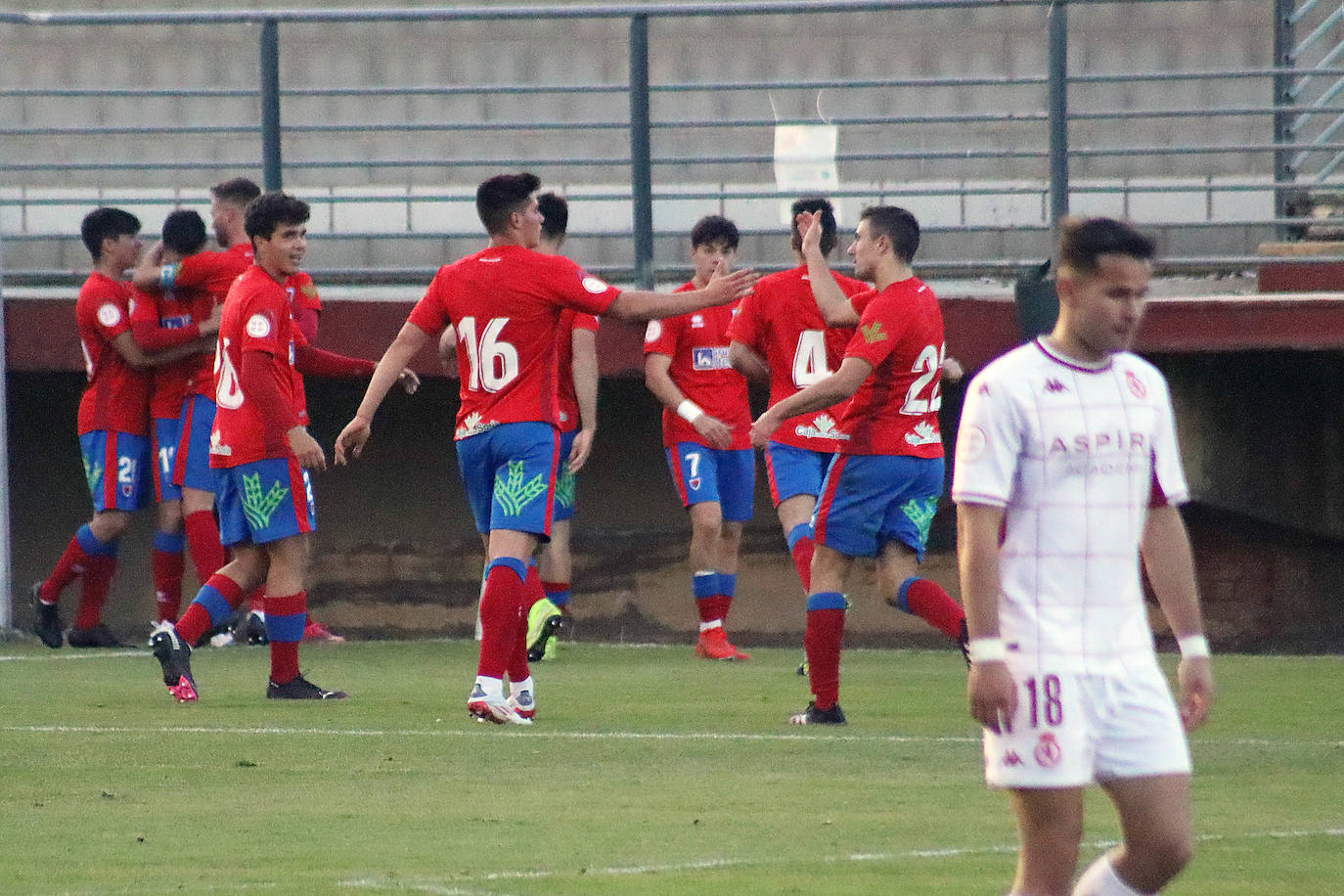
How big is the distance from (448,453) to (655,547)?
1547 millimetres

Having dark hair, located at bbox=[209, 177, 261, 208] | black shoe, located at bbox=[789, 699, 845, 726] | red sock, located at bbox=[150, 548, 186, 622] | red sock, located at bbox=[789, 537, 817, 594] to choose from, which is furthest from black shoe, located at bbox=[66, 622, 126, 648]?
black shoe, located at bbox=[789, 699, 845, 726]

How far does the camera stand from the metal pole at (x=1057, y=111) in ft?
43.9

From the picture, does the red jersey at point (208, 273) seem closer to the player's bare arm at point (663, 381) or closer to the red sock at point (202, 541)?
the red sock at point (202, 541)

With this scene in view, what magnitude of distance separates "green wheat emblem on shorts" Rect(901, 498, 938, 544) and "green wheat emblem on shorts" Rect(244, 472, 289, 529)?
2.81 metres

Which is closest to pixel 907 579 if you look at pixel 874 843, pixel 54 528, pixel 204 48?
pixel 874 843

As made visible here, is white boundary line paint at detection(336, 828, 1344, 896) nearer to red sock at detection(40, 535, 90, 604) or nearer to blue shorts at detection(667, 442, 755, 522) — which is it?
blue shorts at detection(667, 442, 755, 522)

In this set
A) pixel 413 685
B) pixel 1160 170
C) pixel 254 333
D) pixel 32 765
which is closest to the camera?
pixel 32 765

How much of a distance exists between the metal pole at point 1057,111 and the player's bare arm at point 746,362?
2714 millimetres

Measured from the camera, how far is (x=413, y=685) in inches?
432

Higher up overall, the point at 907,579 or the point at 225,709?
the point at 907,579

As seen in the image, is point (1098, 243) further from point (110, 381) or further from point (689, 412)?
point (110, 381)

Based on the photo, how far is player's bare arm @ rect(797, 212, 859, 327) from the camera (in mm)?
9477

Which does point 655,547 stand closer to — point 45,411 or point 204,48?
point 45,411

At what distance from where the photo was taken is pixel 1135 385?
475 centimetres
